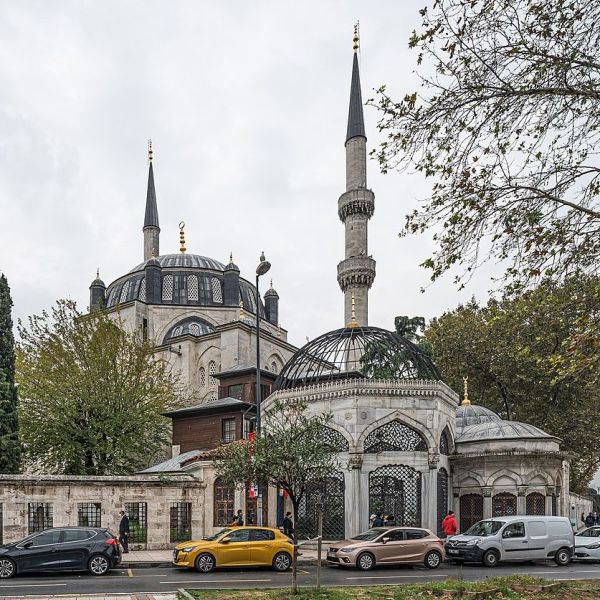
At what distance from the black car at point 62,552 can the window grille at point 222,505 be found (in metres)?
8.20

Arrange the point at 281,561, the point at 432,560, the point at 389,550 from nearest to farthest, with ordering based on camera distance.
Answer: the point at 281,561
the point at 389,550
the point at 432,560

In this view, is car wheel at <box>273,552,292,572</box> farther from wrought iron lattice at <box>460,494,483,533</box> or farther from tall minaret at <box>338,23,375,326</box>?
tall minaret at <box>338,23,375,326</box>

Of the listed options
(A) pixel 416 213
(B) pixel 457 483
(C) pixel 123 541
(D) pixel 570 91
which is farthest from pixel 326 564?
(D) pixel 570 91

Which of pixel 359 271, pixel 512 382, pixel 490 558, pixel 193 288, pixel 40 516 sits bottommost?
pixel 490 558

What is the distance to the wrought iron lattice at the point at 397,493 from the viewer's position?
24875 millimetres

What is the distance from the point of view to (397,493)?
2511 centimetres

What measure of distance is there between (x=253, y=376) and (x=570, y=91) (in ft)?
94.1

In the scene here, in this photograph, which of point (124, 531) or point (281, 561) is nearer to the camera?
point (281, 561)

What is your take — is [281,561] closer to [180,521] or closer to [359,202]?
[180,521]

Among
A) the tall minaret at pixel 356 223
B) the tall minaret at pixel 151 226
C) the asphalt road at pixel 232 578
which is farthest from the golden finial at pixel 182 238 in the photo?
the asphalt road at pixel 232 578

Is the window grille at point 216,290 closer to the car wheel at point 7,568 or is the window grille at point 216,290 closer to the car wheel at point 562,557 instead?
the car wheel at point 562,557

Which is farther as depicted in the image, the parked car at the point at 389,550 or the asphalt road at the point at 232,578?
the parked car at the point at 389,550

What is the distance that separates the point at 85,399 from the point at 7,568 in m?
16.3

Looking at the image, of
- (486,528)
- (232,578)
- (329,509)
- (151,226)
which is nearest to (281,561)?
(232,578)
